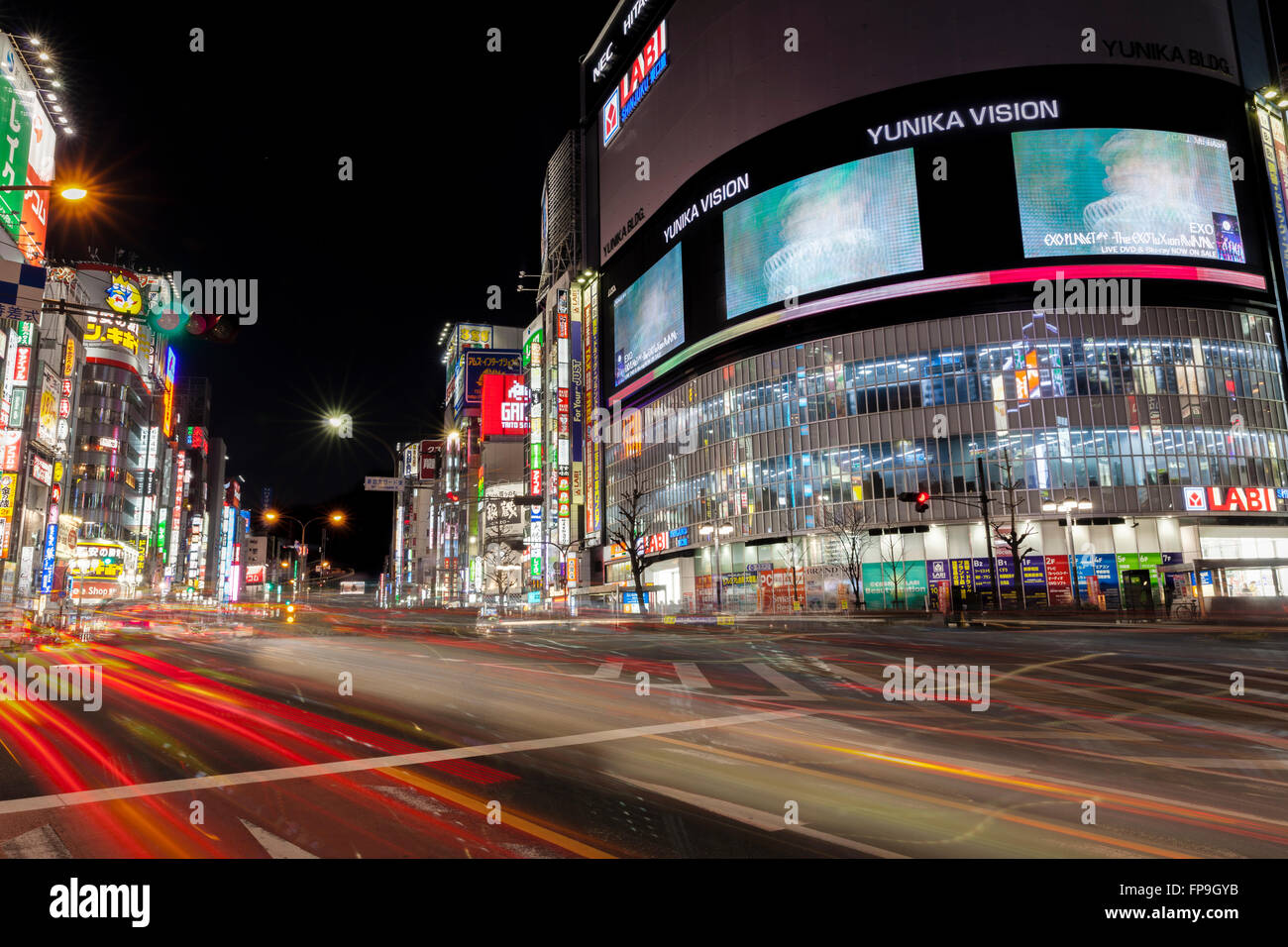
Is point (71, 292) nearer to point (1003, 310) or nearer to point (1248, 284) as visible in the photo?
point (1003, 310)

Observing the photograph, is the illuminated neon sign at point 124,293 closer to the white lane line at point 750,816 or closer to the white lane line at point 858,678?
the white lane line at point 858,678

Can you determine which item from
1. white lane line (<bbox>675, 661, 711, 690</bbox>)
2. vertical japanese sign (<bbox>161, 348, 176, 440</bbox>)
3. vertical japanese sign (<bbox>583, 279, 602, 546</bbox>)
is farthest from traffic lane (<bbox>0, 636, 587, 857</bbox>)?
vertical japanese sign (<bbox>161, 348, 176, 440</bbox>)

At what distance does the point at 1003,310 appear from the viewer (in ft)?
183

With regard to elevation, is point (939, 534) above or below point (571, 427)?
below

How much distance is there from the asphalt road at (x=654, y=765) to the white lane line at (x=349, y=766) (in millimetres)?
41

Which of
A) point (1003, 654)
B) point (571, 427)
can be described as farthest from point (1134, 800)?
point (571, 427)

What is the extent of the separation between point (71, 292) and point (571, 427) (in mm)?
55705

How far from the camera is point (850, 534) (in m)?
57.9

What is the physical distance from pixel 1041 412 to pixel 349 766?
58004 millimetres

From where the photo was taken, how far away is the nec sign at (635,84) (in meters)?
81.9

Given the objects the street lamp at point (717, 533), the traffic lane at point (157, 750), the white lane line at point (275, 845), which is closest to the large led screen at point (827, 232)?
the street lamp at point (717, 533)

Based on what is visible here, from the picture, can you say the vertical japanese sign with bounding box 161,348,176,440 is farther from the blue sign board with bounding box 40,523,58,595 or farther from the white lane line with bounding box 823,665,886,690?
the white lane line with bounding box 823,665,886,690
